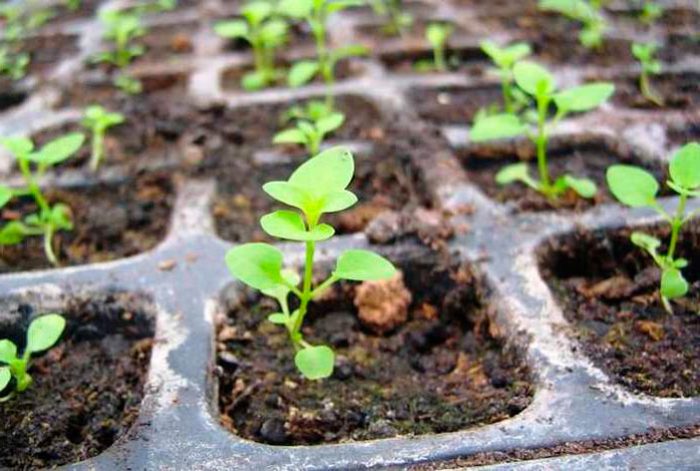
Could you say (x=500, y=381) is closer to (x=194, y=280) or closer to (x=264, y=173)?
(x=194, y=280)

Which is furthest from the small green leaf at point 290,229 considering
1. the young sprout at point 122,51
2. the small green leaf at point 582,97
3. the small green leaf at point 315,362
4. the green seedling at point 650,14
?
the green seedling at point 650,14

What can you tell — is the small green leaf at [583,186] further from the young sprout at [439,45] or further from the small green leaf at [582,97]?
the young sprout at [439,45]

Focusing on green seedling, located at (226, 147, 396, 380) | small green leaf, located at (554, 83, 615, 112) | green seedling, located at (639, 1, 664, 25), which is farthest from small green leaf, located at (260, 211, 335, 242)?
green seedling, located at (639, 1, 664, 25)

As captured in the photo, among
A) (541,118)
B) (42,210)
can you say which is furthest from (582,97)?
(42,210)

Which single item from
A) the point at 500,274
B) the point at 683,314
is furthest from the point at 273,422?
the point at 683,314

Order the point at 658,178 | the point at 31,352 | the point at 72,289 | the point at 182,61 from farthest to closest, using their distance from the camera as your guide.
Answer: the point at 182,61, the point at 658,178, the point at 72,289, the point at 31,352

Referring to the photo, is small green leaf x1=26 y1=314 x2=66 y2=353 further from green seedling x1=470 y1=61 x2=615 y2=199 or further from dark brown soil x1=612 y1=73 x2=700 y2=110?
dark brown soil x1=612 y1=73 x2=700 y2=110
